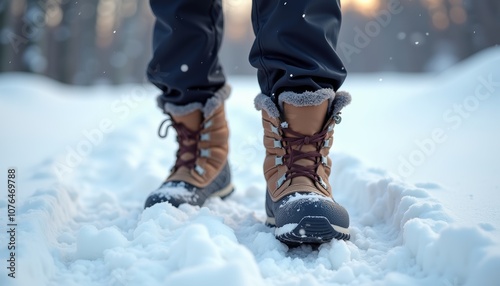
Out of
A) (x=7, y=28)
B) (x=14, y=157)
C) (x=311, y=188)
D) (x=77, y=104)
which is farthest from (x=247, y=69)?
(x=311, y=188)

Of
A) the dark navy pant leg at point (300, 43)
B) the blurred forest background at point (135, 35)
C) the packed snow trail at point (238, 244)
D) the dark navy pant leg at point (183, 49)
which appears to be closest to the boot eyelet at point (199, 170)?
the packed snow trail at point (238, 244)

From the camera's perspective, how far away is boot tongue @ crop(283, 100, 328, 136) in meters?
1.28

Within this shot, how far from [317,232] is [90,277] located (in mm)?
517

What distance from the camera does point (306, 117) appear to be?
4.23 ft

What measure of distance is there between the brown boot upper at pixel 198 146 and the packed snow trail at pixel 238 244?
11 cm

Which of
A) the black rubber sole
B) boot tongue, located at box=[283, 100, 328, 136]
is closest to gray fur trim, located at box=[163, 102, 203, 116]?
boot tongue, located at box=[283, 100, 328, 136]

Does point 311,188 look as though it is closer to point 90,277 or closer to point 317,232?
point 317,232

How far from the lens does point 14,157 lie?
2.61 m

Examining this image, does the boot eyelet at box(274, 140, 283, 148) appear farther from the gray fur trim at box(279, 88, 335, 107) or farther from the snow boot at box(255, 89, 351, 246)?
the gray fur trim at box(279, 88, 335, 107)

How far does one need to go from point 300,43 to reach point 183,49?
459 mm

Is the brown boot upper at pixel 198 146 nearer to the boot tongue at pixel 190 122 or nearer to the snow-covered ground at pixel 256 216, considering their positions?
the boot tongue at pixel 190 122

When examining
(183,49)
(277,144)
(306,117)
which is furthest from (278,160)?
(183,49)

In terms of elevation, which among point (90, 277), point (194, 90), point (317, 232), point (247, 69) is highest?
point (194, 90)

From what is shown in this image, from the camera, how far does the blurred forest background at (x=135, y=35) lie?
871 centimetres
